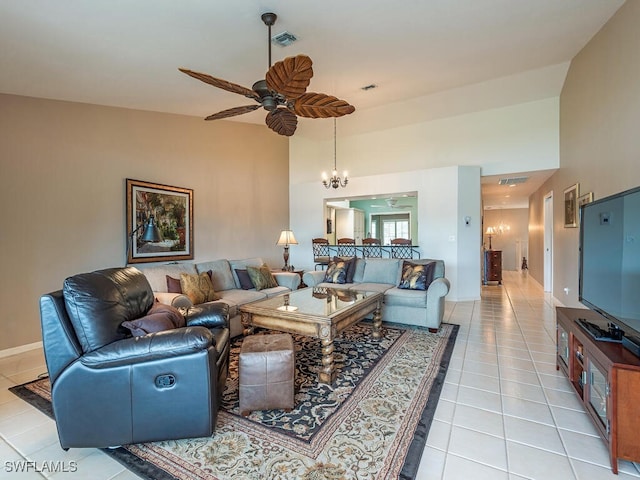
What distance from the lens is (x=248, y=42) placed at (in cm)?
310

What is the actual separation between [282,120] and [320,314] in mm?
1886

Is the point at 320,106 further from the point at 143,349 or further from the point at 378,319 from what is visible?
the point at 378,319

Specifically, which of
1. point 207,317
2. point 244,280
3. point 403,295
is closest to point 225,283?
point 244,280

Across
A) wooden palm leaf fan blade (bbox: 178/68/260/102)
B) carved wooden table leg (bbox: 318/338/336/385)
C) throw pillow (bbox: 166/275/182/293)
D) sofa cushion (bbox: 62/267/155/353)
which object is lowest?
carved wooden table leg (bbox: 318/338/336/385)

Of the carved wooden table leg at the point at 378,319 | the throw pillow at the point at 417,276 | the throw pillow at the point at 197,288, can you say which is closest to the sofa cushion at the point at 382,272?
the throw pillow at the point at 417,276

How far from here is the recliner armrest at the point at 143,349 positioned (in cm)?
170

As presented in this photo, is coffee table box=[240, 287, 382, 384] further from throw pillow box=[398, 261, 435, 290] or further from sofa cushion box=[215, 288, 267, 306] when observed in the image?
throw pillow box=[398, 261, 435, 290]

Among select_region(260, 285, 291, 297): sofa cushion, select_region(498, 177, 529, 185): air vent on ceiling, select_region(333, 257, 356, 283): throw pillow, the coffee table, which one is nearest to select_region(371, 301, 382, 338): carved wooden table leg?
the coffee table

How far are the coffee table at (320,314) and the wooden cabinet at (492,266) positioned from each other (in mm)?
5626

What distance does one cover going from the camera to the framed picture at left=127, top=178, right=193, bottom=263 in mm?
4133

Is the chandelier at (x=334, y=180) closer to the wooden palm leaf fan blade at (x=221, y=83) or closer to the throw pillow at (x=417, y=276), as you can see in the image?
the throw pillow at (x=417, y=276)

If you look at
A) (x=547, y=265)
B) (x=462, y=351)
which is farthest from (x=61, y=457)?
(x=547, y=265)

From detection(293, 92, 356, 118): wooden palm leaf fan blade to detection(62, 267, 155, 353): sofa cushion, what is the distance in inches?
78.5

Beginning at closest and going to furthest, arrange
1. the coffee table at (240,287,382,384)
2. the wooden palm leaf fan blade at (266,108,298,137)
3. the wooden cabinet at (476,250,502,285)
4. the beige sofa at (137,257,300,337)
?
the coffee table at (240,287,382,384) → the wooden palm leaf fan blade at (266,108,298,137) → the beige sofa at (137,257,300,337) → the wooden cabinet at (476,250,502,285)
